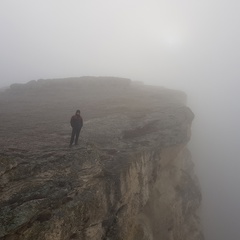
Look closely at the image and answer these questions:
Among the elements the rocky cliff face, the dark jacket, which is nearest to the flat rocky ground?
the rocky cliff face

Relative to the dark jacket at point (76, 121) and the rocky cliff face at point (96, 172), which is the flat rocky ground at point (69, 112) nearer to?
the rocky cliff face at point (96, 172)

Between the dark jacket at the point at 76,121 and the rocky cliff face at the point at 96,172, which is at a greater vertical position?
the dark jacket at the point at 76,121

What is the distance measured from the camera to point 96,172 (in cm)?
2803

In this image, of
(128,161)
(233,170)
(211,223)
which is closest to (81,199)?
(128,161)

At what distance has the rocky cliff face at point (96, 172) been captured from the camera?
902 inches

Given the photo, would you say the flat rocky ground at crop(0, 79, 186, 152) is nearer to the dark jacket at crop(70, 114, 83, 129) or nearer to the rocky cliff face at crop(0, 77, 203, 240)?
the rocky cliff face at crop(0, 77, 203, 240)

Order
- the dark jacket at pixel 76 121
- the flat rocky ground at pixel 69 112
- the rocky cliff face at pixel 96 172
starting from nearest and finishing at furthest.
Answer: the rocky cliff face at pixel 96 172
the dark jacket at pixel 76 121
the flat rocky ground at pixel 69 112

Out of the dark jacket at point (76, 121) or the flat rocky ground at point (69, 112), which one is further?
the flat rocky ground at point (69, 112)

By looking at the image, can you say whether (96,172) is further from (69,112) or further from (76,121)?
(69,112)

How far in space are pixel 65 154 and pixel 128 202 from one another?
903 cm

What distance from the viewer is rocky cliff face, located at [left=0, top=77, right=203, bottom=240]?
22.9 meters

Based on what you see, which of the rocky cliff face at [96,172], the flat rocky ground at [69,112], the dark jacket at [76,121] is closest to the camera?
the rocky cliff face at [96,172]

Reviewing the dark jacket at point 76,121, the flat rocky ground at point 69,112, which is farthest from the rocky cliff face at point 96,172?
the dark jacket at point 76,121

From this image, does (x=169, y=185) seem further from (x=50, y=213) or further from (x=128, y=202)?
(x=50, y=213)
